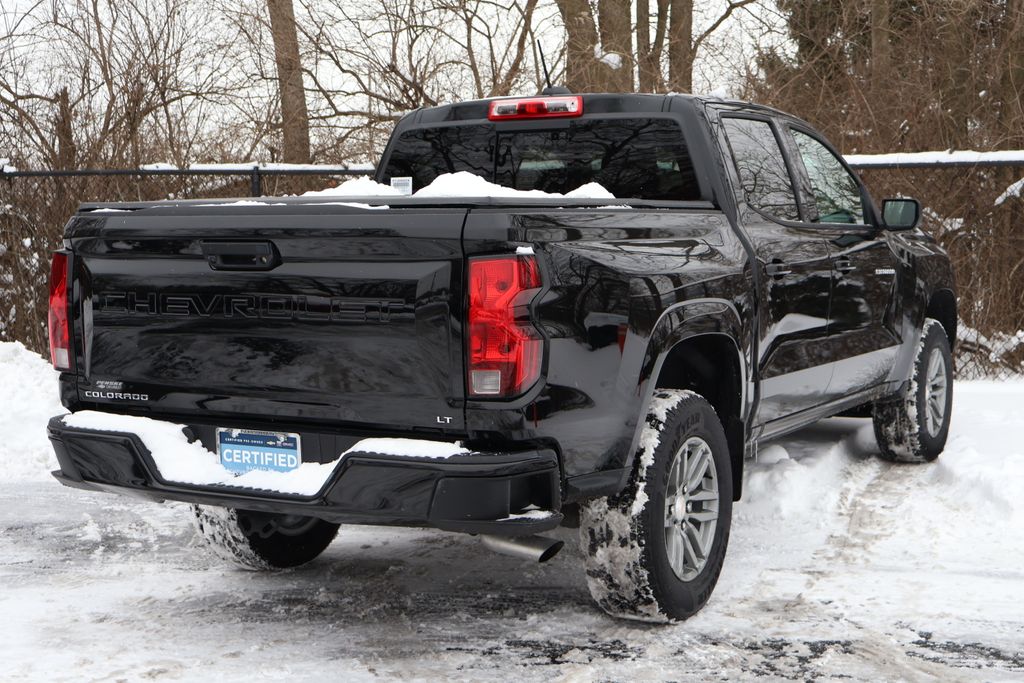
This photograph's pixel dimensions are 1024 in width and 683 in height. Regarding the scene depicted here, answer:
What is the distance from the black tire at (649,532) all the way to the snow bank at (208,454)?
0.79 metres

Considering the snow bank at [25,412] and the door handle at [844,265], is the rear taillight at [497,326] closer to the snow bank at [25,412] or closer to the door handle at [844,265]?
the door handle at [844,265]

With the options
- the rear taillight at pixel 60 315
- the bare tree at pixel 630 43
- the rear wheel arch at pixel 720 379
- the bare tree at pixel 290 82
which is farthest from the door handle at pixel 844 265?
the bare tree at pixel 290 82

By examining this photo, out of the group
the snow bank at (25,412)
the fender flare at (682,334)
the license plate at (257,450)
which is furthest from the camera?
the snow bank at (25,412)

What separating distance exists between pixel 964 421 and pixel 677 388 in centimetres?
400

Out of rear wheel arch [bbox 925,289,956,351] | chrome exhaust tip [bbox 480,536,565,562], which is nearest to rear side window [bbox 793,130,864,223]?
rear wheel arch [bbox 925,289,956,351]

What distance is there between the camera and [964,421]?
7.97 m

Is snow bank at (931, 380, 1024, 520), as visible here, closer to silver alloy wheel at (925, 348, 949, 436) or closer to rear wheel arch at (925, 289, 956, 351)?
silver alloy wheel at (925, 348, 949, 436)

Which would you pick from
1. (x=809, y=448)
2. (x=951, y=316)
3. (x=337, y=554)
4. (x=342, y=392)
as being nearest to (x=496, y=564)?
(x=337, y=554)

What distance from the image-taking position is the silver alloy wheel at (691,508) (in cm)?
428

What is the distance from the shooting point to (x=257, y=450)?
3816 millimetres

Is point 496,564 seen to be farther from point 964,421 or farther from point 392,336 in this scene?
point 964,421

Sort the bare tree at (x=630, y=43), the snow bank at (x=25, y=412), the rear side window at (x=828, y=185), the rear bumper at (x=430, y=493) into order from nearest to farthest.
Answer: the rear bumper at (x=430, y=493), the rear side window at (x=828, y=185), the snow bank at (x=25, y=412), the bare tree at (x=630, y=43)

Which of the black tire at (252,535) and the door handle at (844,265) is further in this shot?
the door handle at (844,265)

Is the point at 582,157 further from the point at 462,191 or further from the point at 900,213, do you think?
the point at 900,213
